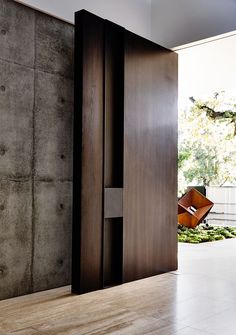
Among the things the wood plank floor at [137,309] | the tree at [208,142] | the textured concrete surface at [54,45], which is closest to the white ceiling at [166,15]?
the textured concrete surface at [54,45]

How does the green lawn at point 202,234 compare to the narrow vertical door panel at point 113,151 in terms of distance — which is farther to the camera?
the green lawn at point 202,234

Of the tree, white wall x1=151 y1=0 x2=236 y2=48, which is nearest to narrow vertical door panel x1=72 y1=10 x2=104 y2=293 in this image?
white wall x1=151 y1=0 x2=236 y2=48

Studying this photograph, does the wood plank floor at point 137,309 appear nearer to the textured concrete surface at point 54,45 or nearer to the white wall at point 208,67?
the textured concrete surface at point 54,45

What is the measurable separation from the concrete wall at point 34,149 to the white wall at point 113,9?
0.09 m

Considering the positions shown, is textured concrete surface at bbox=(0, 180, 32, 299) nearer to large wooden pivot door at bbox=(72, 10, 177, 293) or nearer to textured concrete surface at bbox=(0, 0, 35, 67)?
large wooden pivot door at bbox=(72, 10, 177, 293)

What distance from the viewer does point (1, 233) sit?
342cm

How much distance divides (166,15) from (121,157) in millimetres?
1825

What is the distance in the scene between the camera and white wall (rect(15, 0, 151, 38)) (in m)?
3.81

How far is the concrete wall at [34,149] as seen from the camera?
3.48m

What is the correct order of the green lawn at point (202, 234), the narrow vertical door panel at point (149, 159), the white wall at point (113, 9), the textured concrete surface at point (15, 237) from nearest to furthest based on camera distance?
the textured concrete surface at point (15, 237), the white wall at point (113, 9), the narrow vertical door panel at point (149, 159), the green lawn at point (202, 234)

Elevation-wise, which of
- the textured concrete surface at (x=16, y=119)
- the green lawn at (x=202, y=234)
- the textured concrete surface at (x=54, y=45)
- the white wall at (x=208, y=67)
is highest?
the white wall at (x=208, y=67)

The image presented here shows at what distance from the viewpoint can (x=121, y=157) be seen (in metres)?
4.08

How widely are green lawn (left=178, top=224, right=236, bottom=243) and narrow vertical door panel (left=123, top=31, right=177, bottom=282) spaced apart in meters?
2.80

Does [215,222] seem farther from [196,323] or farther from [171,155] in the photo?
[196,323]
